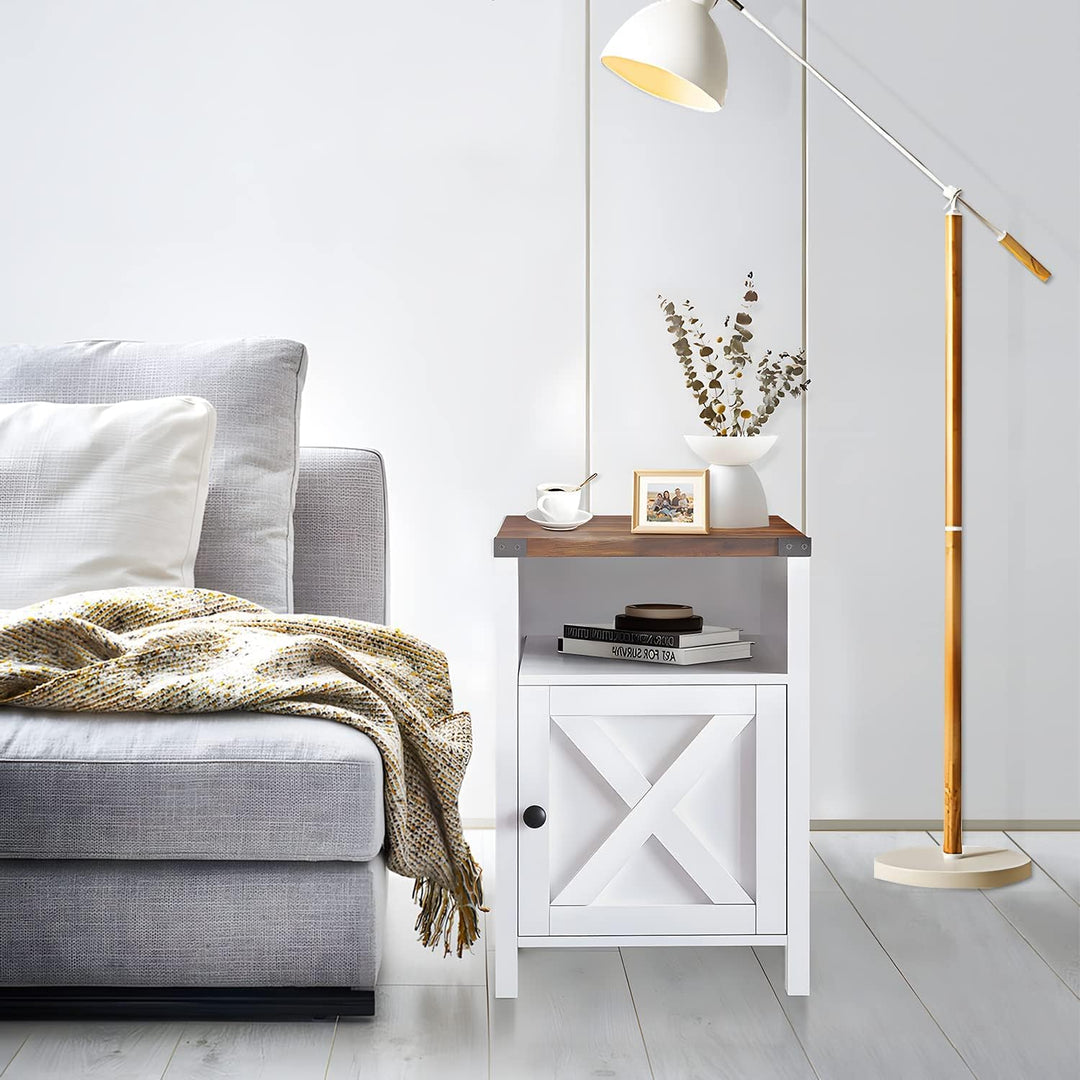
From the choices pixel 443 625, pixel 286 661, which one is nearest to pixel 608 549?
pixel 286 661

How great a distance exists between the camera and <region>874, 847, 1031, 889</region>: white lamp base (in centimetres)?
229

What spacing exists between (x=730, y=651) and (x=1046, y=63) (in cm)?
157

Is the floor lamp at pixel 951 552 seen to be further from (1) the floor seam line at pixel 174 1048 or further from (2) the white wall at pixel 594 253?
(1) the floor seam line at pixel 174 1048

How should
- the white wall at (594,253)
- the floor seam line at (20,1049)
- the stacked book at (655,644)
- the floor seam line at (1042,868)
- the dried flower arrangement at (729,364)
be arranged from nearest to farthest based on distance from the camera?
the floor seam line at (20,1049)
the stacked book at (655,644)
the floor seam line at (1042,868)
the dried flower arrangement at (729,364)
the white wall at (594,253)

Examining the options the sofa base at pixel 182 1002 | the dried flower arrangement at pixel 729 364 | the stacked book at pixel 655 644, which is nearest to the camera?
the sofa base at pixel 182 1002

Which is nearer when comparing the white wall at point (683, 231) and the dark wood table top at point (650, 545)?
the dark wood table top at point (650, 545)

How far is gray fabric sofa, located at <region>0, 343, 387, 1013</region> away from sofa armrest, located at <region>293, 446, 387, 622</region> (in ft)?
2.27

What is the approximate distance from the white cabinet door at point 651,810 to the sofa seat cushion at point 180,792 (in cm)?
34

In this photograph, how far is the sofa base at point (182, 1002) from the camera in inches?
64.6

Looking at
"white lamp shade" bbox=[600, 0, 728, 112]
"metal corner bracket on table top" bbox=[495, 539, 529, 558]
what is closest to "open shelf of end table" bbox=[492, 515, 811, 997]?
"metal corner bracket on table top" bbox=[495, 539, 529, 558]

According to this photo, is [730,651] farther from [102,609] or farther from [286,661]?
[102,609]

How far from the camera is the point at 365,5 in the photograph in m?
2.59

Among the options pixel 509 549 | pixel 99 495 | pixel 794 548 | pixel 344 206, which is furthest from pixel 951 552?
pixel 99 495

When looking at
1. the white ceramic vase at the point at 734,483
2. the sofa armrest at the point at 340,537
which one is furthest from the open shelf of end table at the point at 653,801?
the sofa armrest at the point at 340,537
